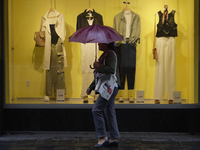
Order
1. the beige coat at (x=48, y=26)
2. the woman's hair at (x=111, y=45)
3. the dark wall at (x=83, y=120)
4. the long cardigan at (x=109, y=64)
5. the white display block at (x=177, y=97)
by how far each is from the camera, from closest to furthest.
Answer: the long cardigan at (x=109, y=64), the woman's hair at (x=111, y=45), the dark wall at (x=83, y=120), the white display block at (x=177, y=97), the beige coat at (x=48, y=26)

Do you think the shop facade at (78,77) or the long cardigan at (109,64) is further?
the shop facade at (78,77)

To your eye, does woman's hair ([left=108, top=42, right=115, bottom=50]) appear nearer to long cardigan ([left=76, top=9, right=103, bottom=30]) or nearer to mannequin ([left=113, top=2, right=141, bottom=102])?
mannequin ([left=113, top=2, right=141, bottom=102])

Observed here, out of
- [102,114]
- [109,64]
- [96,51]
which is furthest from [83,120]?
[109,64]

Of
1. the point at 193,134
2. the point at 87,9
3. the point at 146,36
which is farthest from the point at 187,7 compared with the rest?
the point at 193,134

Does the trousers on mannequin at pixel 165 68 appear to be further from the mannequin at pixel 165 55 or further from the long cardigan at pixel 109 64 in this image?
the long cardigan at pixel 109 64

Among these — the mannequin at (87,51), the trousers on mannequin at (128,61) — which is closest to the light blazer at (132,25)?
the trousers on mannequin at (128,61)

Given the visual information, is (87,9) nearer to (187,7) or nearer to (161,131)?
(187,7)

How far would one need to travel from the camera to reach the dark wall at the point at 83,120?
5320 millimetres

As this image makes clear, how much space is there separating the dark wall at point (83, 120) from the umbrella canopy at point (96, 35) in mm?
1597

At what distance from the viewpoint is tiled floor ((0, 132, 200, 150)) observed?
4.45m

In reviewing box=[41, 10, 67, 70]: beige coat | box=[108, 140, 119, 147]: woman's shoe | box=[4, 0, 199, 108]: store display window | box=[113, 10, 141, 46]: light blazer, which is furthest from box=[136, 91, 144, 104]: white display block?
box=[41, 10, 67, 70]: beige coat

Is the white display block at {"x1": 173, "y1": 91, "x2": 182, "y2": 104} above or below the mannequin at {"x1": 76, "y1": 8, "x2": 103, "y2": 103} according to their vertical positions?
below

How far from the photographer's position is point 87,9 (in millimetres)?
5699

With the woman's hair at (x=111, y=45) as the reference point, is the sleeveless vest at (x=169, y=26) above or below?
above
